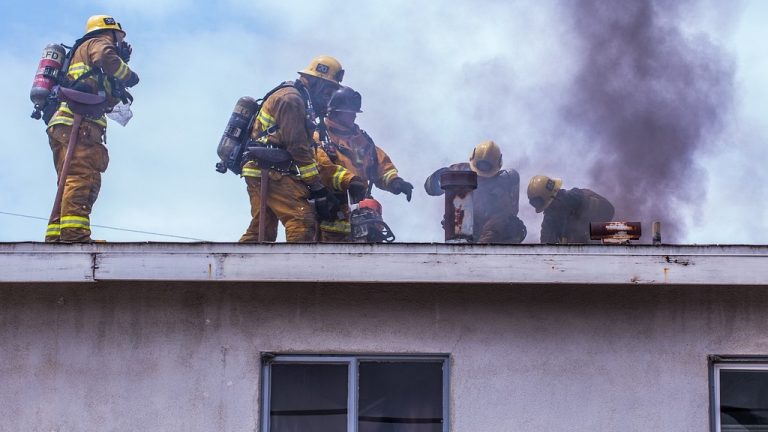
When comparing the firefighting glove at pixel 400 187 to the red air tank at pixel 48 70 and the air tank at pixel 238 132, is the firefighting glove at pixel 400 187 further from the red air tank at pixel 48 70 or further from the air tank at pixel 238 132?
the red air tank at pixel 48 70

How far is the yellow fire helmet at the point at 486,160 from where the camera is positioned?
10.7 m

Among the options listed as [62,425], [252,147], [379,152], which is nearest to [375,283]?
[62,425]

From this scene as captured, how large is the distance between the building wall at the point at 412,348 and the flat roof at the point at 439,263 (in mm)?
257

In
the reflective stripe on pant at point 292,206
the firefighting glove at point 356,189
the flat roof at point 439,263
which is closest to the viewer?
the flat roof at point 439,263

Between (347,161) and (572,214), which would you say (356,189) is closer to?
(347,161)

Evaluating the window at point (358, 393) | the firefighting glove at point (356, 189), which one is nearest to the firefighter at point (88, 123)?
the firefighting glove at point (356, 189)

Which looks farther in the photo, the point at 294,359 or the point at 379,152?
the point at 379,152

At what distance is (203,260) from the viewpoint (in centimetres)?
529

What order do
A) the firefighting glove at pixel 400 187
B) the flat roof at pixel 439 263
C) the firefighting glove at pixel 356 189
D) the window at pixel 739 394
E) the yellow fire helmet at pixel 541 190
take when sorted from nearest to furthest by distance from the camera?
1. the flat roof at pixel 439 263
2. the window at pixel 739 394
3. the firefighting glove at pixel 356 189
4. the firefighting glove at pixel 400 187
5. the yellow fire helmet at pixel 541 190

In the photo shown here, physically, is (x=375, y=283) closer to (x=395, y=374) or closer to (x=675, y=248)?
(x=395, y=374)

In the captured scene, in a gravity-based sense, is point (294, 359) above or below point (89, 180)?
below

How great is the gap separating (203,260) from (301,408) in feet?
2.77

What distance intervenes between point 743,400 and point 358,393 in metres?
1.78

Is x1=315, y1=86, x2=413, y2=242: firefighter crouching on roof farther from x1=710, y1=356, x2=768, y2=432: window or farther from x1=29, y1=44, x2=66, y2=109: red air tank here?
x1=710, y1=356, x2=768, y2=432: window
